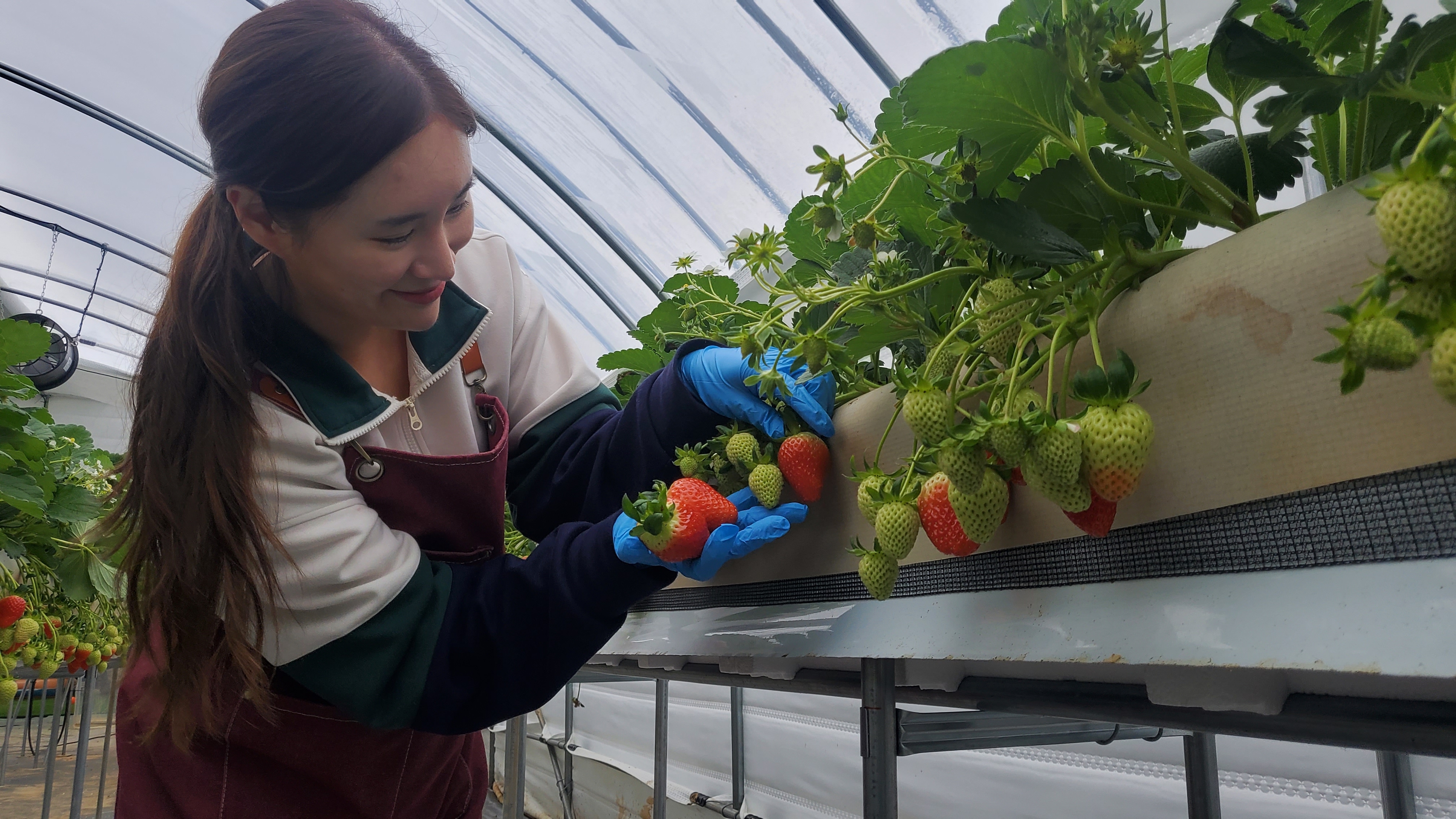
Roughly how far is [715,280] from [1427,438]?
851 mm

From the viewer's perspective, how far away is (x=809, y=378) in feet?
2.57

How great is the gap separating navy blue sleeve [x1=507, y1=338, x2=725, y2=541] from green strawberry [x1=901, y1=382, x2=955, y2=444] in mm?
425

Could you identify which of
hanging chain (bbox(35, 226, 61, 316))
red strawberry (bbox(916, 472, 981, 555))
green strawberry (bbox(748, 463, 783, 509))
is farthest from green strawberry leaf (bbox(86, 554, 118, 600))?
hanging chain (bbox(35, 226, 61, 316))

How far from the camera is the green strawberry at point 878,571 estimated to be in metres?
0.60

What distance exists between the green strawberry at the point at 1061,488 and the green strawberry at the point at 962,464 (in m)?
0.03

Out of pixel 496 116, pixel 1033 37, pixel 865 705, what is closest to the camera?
pixel 1033 37

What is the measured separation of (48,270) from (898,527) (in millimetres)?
8823

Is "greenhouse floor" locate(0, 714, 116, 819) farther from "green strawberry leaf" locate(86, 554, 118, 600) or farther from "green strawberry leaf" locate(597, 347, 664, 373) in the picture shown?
"green strawberry leaf" locate(597, 347, 664, 373)

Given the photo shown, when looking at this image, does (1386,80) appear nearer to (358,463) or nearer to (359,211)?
(359,211)

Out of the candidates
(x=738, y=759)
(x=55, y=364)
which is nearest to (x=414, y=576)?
(x=738, y=759)

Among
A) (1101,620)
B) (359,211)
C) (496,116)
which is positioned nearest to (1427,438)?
(1101,620)

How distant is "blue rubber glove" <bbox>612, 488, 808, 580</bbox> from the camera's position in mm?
785

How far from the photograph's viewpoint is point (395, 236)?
855mm

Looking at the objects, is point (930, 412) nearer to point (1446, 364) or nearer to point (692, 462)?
point (1446, 364)
